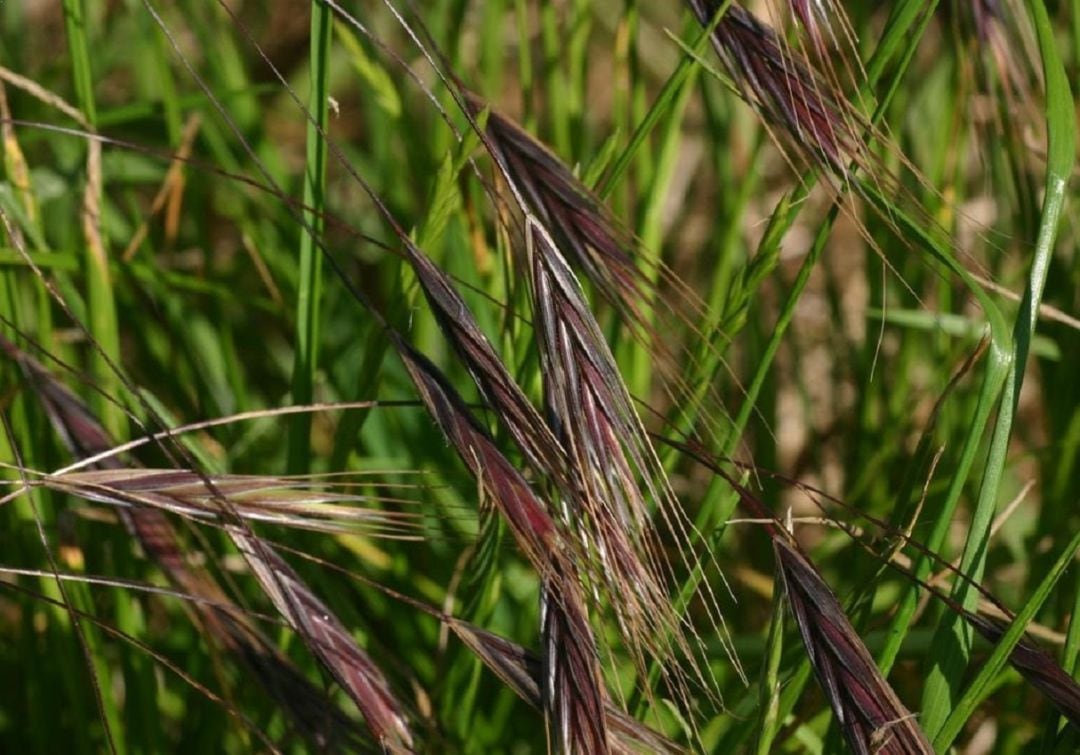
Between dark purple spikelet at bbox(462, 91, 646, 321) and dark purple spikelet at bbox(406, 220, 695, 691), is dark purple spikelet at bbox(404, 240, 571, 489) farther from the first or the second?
dark purple spikelet at bbox(462, 91, 646, 321)

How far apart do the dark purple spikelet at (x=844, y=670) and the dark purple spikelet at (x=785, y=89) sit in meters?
0.20

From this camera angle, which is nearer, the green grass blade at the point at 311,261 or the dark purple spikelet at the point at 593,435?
the dark purple spikelet at the point at 593,435

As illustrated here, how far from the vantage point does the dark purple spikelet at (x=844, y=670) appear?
604mm

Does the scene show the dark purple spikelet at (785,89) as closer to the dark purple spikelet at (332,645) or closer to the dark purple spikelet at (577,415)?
the dark purple spikelet at (577,415)

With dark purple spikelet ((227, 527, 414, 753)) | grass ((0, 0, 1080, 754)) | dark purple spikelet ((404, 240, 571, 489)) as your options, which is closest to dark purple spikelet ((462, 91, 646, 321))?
grass ((0, 0, 1080, 754))

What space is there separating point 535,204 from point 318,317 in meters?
0.19

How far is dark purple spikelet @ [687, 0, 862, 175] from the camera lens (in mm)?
674

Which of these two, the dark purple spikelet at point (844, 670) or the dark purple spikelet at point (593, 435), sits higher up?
the dark purple spikelet at point (593, 435)

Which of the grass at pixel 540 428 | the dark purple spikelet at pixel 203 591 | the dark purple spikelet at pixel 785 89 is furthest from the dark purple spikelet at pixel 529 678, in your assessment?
the dark purple spikelet at pixel 785 89

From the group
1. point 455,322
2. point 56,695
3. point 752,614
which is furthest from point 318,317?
point 752,614

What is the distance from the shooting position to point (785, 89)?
690mm

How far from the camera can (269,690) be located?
0.77m

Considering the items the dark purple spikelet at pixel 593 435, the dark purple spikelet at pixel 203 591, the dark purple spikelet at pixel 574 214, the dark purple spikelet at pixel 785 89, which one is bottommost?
the dark purple spikelet at pixel 203 591

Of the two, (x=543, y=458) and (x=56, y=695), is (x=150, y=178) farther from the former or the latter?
(x=543, y=458)
